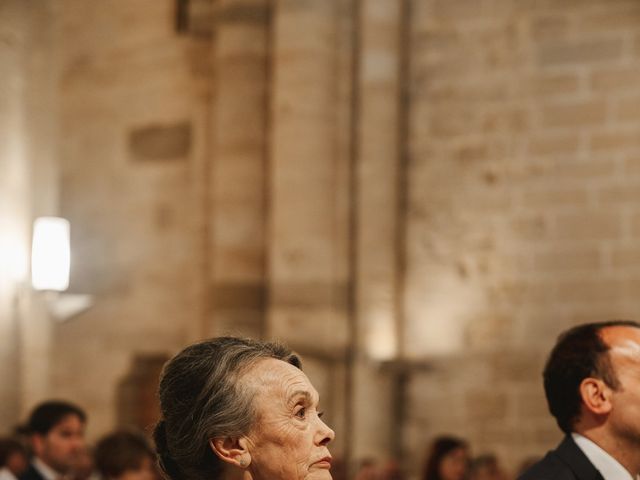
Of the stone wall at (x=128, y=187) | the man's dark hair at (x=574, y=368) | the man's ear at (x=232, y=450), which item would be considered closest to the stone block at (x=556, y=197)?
the stone wall at (x=128, y=187)

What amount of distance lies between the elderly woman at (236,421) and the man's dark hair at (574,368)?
107 cm

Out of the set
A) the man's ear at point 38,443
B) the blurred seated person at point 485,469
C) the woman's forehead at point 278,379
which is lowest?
the blurred seated person at point 485,469

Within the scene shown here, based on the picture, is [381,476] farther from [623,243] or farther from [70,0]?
[70,0]

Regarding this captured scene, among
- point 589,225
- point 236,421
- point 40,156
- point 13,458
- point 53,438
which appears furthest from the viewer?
point 40,156

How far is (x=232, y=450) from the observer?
212cm

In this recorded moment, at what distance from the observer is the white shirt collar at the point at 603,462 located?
290 centimetres

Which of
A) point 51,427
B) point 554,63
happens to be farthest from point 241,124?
point 51,427

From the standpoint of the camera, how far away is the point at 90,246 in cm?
964

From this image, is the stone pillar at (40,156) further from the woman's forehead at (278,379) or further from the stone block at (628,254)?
the woman's forehead at (278,379)

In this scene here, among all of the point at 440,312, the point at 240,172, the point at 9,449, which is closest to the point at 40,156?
the point at 240,172

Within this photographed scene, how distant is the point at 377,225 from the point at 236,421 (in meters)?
6.14

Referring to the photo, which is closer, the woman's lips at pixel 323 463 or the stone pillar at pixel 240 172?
the woman's lips at pixel 323 463

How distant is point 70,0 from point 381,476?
540 centimetres

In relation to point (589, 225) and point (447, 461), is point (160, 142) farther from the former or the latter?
point (447, 461)
